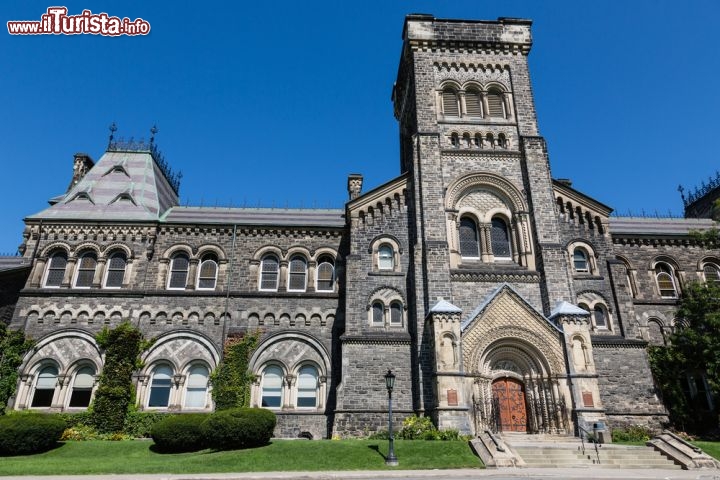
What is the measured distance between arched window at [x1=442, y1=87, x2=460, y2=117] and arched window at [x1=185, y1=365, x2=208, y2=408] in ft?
63.7

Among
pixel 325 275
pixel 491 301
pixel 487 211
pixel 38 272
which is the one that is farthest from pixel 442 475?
pixel 38 272

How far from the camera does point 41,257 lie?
25.5m

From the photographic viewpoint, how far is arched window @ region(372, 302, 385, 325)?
23.5m

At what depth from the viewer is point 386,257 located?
25125 millimetres

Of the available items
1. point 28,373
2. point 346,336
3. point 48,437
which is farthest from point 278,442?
point 28,373

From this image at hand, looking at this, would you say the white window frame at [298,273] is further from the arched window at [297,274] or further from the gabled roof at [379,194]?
the gabled roof at [379,194]

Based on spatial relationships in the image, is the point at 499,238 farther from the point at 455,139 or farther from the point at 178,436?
the point at 178,436

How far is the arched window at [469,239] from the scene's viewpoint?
2511 centimetres

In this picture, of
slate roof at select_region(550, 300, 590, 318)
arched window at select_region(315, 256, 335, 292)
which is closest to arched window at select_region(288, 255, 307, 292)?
arched window at select_region(315, 256, 335, 292)

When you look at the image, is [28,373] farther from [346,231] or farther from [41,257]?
[346,231]

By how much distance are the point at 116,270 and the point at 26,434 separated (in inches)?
399

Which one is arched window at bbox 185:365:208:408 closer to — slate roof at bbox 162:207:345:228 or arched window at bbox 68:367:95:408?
arched window at bbox 68:367:95:408

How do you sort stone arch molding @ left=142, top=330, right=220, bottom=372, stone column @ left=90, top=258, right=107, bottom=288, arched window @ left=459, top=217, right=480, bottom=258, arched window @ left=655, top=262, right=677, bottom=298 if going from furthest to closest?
arched window @ left=655, top=262, right=677, bottom=298, stone column @ left=90, top=258, right=107, bottom=288, arched window @ left=459, top=217, right=480, bottom=258, stone arch molding @ left=142, top=330, right=220, bottom=372

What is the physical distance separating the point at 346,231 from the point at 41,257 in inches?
642
